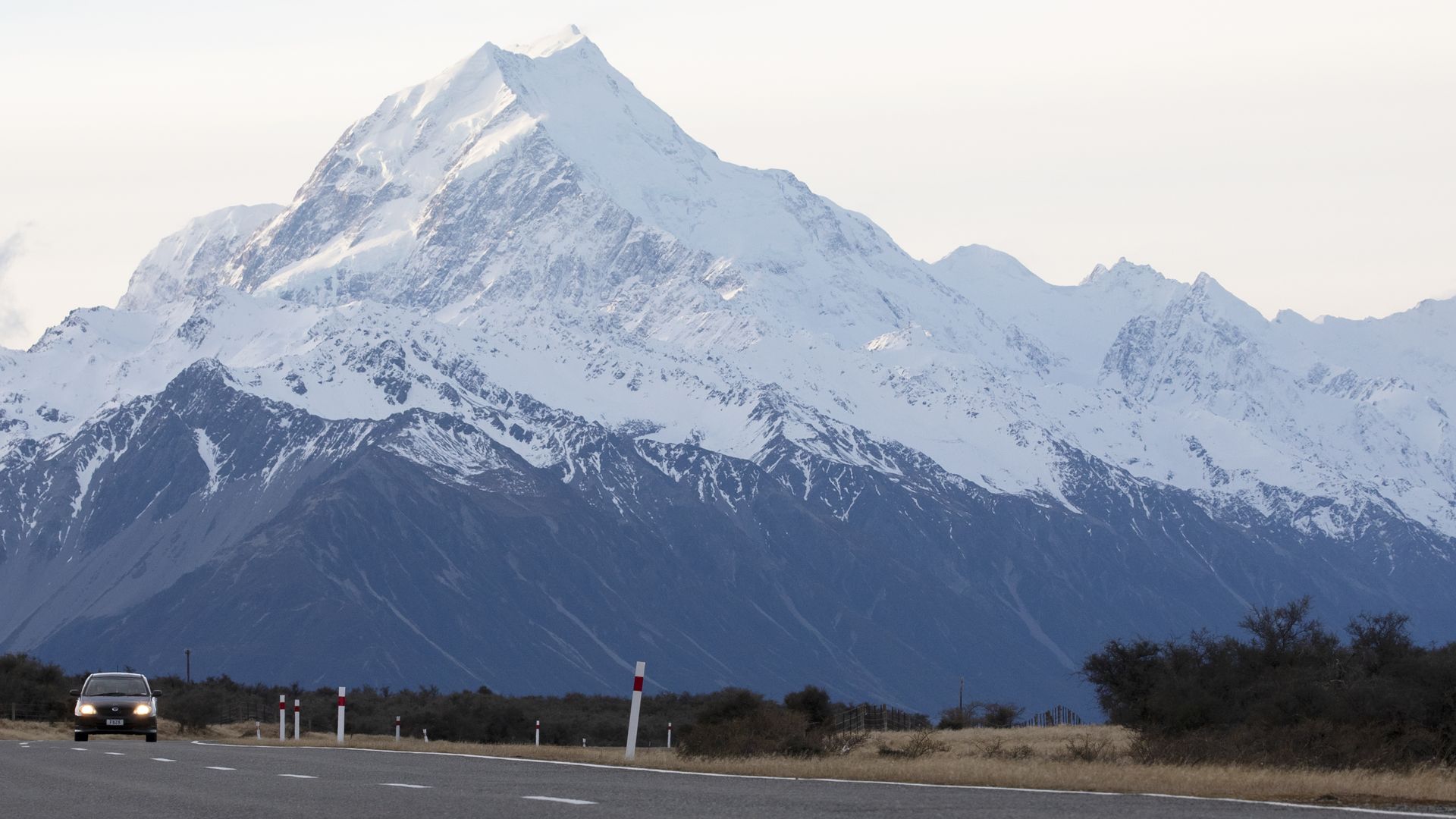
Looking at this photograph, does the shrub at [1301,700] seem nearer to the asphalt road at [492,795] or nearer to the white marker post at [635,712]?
the white marker post at [635,712]

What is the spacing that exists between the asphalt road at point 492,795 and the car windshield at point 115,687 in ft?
58.9

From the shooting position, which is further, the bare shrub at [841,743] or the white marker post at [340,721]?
the white marker post at [340,721]

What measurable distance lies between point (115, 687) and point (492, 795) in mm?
29590

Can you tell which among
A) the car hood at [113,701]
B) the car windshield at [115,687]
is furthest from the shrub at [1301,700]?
the car windshield at [115,687]

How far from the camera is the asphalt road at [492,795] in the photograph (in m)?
24.5

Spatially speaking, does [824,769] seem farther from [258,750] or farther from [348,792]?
[258,750]

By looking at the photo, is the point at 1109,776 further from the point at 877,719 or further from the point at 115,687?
the point at 877,719

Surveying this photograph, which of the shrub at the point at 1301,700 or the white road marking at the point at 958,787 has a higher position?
the shrub at the point at 1301,700

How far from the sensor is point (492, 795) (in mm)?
26719

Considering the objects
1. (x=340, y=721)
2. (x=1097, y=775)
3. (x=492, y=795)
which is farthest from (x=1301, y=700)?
(x=492, y=795)

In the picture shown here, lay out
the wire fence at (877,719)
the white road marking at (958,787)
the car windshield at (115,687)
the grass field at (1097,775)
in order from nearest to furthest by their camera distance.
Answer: the white road marking at (958,787)
the grass field at (1097,775)
the car windshield at (115,687)
the wire fence at (877,719)

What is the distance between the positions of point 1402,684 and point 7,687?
7308 cm

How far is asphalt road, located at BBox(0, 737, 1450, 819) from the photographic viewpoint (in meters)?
24.5

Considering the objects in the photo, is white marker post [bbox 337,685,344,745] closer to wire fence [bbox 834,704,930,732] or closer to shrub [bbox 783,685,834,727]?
wire fence [bbox 834,704,930,732]
